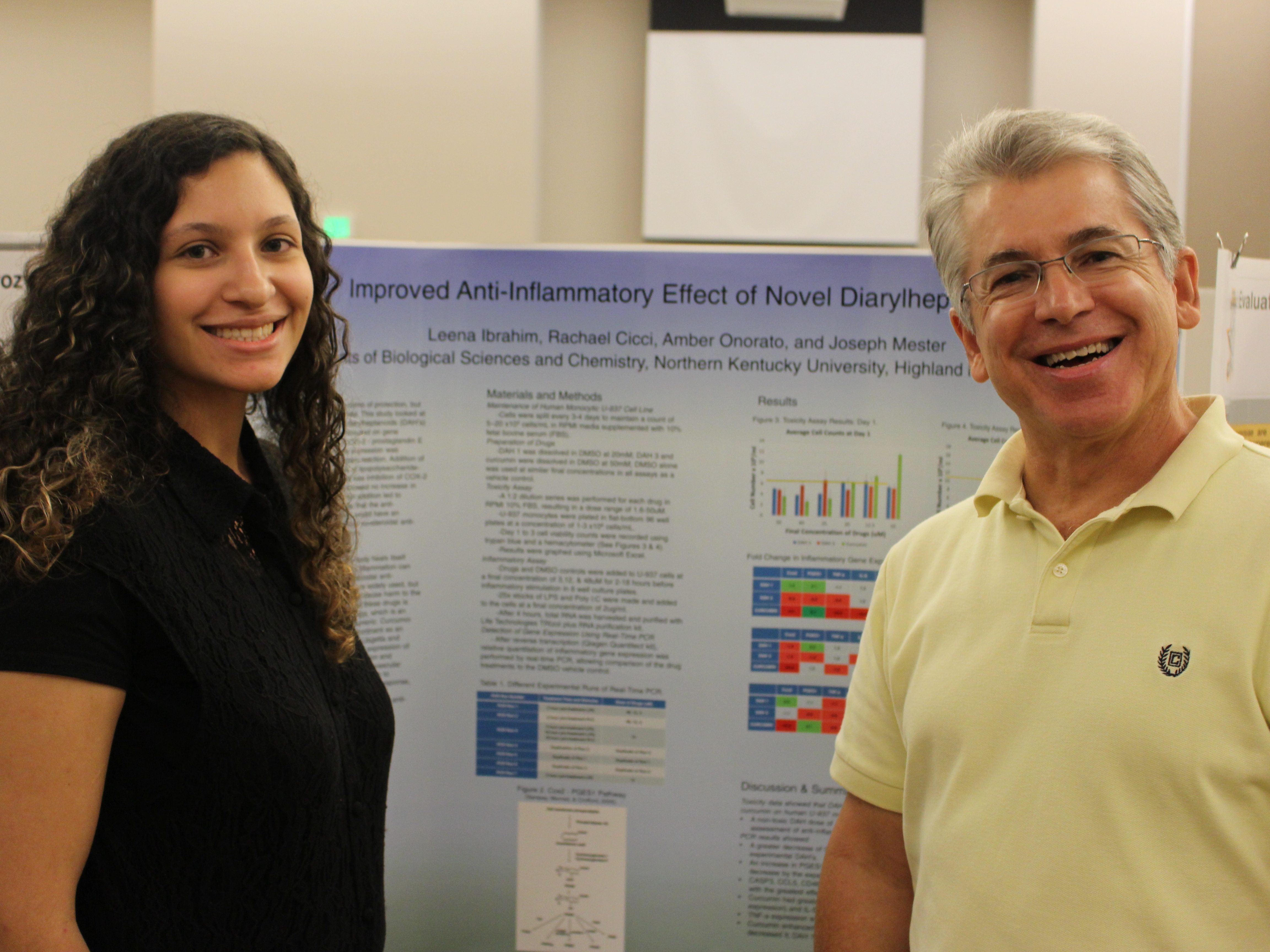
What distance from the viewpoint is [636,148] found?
5.04 metres

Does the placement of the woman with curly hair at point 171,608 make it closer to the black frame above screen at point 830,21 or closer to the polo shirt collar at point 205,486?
the polo shirt collar at point 205,486

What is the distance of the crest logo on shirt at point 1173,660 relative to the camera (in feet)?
3.25

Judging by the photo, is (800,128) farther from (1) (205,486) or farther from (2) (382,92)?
(1) (205,486)

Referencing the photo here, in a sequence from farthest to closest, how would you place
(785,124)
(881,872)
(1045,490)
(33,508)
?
(785,124)
(881,872)
(1045,490)
(33,508)

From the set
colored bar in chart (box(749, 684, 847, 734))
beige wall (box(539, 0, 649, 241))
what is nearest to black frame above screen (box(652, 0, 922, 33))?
beige wall (box(539, 0, 649, 241))

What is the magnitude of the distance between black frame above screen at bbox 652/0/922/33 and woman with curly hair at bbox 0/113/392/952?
12.8ft

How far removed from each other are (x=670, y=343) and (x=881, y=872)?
1353 millimetres

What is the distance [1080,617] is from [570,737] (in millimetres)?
1549

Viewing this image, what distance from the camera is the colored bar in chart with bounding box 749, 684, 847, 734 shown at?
2.35 meters

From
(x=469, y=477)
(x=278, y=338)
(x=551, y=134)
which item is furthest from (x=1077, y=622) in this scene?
(x=551, y=134)

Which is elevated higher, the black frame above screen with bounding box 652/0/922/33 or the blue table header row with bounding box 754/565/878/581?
the black frame above screen with bounding box 652/0/922/33

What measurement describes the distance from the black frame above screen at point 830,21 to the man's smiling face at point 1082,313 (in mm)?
4065

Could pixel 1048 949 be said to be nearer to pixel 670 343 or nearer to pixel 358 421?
pixel 670 343

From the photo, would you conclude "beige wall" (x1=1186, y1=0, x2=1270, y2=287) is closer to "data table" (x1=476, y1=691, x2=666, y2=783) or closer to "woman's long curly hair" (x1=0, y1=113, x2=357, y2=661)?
"data table" (x1=476, y1=691, x2=666, y2=783)
